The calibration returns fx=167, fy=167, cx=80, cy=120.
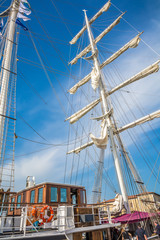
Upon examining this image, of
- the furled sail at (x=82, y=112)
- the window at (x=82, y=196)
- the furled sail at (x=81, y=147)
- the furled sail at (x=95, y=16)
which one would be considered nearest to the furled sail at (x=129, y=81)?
the furled sail at (x=82, y=112)

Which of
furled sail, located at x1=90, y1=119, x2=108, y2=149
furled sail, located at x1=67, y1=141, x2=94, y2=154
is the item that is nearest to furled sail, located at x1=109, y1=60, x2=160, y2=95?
furled sail, located at x1=90, y1=119, x2=108, y2=149

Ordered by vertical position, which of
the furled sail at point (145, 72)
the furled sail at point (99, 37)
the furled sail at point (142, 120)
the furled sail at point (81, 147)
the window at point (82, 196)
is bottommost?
the window at point (82, 196)

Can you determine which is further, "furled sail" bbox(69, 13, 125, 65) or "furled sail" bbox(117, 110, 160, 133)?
"furled sail" bbox(69, 13, 125, 65)

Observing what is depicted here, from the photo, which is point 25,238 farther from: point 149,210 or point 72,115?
point 72,115

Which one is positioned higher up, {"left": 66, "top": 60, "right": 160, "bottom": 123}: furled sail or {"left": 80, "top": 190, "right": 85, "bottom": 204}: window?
{"left": 66, "top": 60, "right": 160, "bottom": 123}: furled sail

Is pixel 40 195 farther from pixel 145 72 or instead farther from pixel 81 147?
pixel 145 72

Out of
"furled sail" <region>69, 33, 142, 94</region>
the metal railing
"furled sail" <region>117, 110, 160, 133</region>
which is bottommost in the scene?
the metal railing

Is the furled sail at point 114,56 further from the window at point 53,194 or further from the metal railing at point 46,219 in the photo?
the metal railing at point 46,219

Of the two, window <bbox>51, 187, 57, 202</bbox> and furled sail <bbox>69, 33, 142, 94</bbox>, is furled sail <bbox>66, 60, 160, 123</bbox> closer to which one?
furled sail <bbox>69, 33, 142, 94</bbox>

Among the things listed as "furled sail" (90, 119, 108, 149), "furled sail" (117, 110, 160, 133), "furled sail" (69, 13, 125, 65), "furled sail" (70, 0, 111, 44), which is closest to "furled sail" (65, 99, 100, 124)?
"furled sail" (117, 110, 160, 133)

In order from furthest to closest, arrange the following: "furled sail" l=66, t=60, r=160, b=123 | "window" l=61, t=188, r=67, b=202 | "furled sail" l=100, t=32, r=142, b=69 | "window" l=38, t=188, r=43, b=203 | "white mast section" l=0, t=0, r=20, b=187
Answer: "furled sail" l=100, t=32, r=142, b=69 → "furled sail" l=66, t=60, r=160, b=123 → "window" l=61, t=188, r=67, b=202 → "window" l=38, t=188, r=43, b=203 → "white mast section" l=0, t=0, r=20, b=187

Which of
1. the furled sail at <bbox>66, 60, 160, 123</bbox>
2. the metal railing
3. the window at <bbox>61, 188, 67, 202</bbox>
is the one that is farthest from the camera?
the furled sail at <bbox>66, 60, 160, 123</bbox>

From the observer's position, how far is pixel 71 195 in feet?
38.7

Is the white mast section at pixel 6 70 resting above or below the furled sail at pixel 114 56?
below
